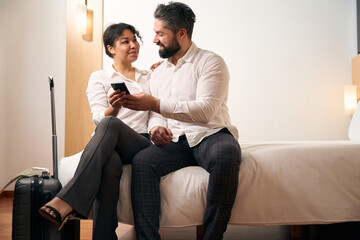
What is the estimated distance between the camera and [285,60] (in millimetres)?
3553

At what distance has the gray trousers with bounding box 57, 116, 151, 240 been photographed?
5.04 feet

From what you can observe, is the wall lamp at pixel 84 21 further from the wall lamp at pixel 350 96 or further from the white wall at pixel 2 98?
the wall lamp at pixel 350 96

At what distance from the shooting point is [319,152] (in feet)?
5.61

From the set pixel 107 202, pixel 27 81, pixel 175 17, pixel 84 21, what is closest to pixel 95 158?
pixel 107 202

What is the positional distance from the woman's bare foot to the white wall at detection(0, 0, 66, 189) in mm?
2249

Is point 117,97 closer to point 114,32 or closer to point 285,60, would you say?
point 114,32

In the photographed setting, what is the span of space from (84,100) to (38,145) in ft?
1.99

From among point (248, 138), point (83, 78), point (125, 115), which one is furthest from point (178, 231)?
point (83, 78)

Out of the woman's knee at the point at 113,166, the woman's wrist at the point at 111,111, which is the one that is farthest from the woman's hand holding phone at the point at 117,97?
the woman's knee at the point at 113,166

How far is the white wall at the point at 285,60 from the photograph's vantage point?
3510mm

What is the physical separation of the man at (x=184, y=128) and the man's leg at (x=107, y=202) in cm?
8

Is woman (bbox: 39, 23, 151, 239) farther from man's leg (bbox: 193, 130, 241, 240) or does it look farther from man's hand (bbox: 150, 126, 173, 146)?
man's leg (bbox: 193, 130, 241, 240)

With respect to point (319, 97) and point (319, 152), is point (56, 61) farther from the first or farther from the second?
point (319, 152)

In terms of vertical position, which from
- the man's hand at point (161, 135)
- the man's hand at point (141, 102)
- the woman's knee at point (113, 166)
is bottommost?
the woman's knee at point (113, 166)
